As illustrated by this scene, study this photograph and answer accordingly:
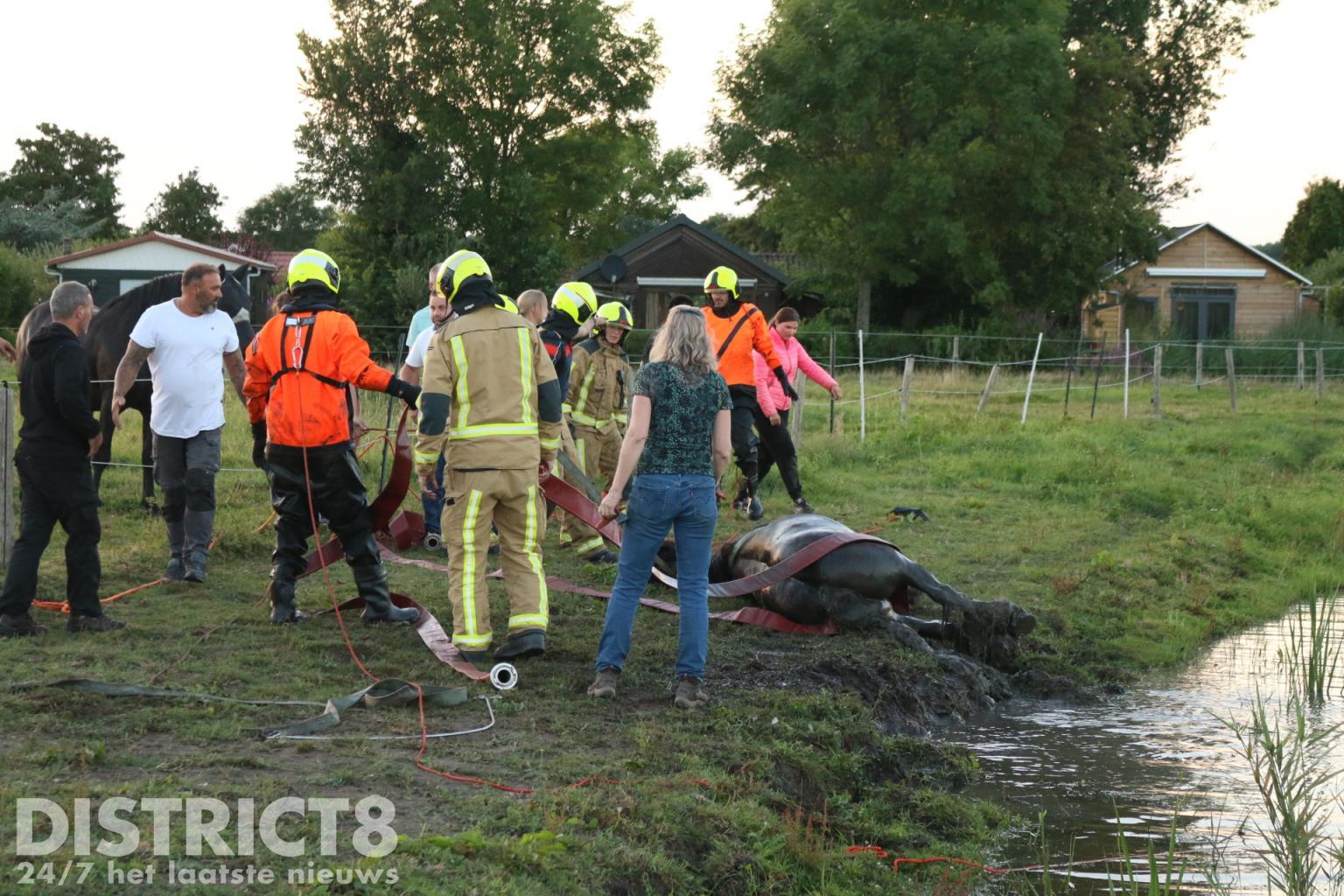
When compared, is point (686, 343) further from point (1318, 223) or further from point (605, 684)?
point (1318, 223)

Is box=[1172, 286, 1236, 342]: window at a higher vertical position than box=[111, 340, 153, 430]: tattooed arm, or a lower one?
higher

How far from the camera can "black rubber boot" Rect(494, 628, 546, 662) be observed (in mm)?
6594

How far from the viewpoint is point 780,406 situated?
1140 centimetres

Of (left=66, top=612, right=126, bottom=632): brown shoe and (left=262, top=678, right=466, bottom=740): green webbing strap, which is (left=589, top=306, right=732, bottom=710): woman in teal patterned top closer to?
(left=262, top=678, right=466, bottom=740): green webbing strap

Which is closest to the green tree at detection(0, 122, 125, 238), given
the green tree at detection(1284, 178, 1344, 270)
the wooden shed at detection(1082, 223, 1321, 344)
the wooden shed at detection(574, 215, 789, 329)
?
the wooden shed at detection(574, 215, 789, 329)

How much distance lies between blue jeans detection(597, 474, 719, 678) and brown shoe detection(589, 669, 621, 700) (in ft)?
0.10

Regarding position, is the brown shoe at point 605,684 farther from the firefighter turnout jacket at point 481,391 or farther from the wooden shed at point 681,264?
the wooden shed at point 681,264

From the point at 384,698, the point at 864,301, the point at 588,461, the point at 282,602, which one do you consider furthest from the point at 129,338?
the point at 864,301

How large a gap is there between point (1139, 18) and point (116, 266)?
33382 millimetres

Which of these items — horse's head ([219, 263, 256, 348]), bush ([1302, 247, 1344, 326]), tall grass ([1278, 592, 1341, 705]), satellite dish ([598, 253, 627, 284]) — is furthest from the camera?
bush ([1302, 247, 1344, 326])

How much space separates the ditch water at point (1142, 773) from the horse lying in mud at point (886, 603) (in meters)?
0.55

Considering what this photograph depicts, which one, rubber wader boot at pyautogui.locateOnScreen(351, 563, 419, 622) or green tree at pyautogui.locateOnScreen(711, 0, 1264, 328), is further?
Result: green tree at pyautogui.locateOnScreen(711, 0, 1264, 328)

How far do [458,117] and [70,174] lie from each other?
91.8 ft

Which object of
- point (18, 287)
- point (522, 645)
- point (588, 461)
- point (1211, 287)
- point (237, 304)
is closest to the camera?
point (522, 645)
